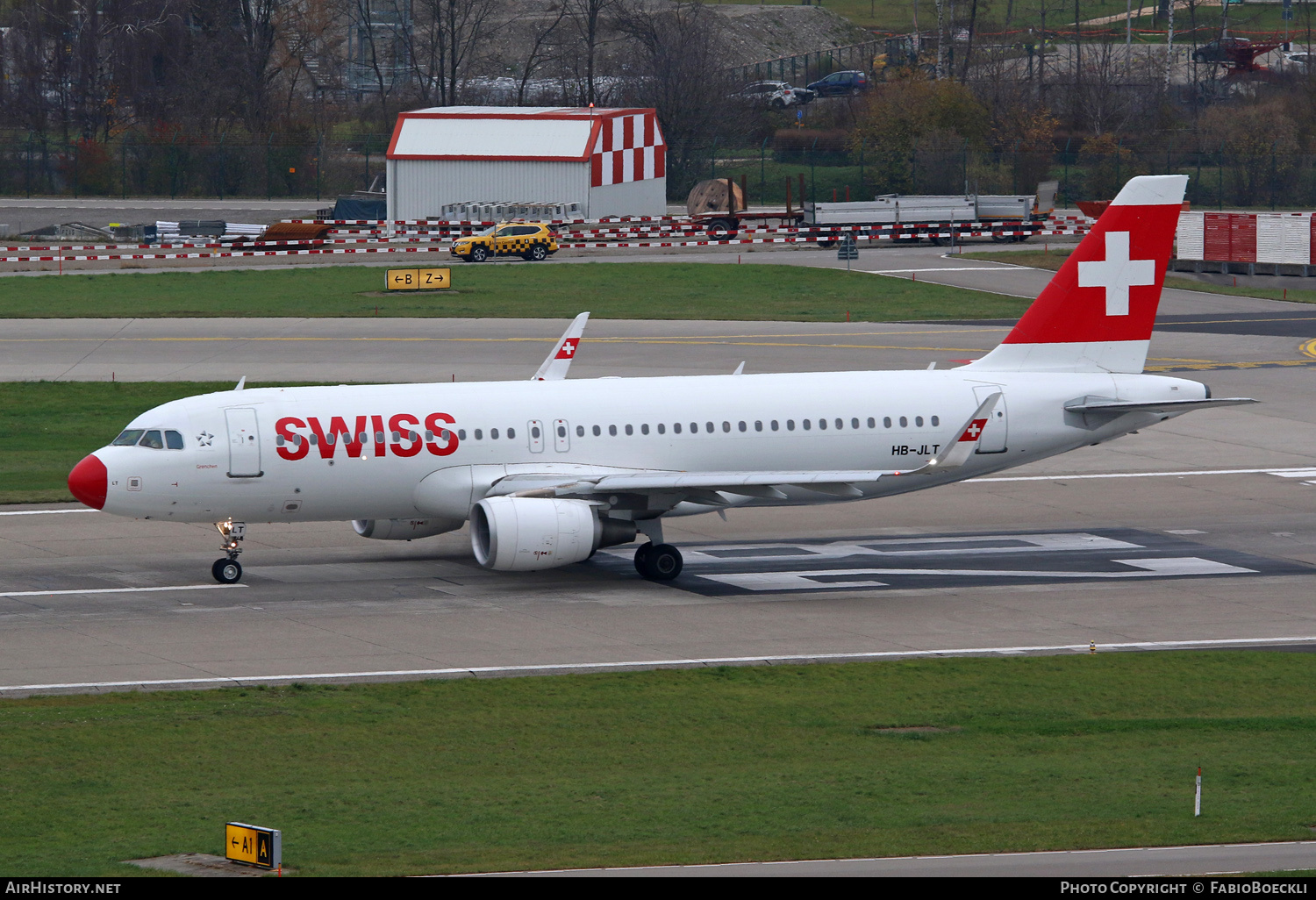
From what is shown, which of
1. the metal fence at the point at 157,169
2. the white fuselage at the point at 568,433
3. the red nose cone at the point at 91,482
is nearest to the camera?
the red nose cone at the point at 91,482

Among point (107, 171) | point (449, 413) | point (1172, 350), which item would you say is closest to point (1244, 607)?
point (449, 413)

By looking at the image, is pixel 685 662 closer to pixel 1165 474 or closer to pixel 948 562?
pixel 948 562

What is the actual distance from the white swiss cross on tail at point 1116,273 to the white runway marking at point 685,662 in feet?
31.3

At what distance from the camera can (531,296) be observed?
75000 mm

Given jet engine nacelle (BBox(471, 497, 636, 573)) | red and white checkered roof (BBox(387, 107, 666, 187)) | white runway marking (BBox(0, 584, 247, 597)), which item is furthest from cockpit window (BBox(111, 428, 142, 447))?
red and white checkered roof (BBox(387, 107, 666, 187))

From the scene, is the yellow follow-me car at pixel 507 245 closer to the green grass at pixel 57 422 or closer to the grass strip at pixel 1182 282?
the grass strip at pixel 1182 282

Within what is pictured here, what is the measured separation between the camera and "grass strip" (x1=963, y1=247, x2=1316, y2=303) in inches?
3014

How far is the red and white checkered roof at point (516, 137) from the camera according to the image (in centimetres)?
9981

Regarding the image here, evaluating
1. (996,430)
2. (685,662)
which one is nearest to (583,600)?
(685,662)

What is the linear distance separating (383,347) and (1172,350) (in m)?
28.7

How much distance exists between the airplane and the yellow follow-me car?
5325 cm

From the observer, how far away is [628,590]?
32281 mm

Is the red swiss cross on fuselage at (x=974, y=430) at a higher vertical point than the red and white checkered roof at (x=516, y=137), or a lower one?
lower

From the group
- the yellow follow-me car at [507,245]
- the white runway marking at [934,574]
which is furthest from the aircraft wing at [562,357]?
the yellow follow-me car at [507,245]
